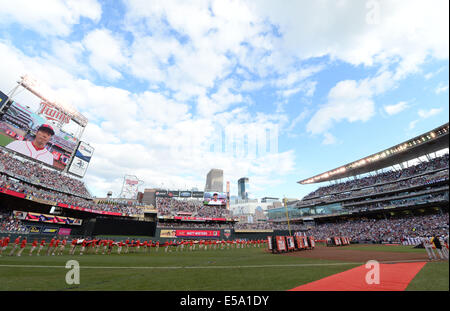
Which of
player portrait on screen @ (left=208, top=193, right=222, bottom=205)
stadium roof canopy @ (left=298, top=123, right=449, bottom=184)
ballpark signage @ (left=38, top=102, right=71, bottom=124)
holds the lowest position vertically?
player portrait on screen @ (left=208, top=193, right=222, bottom=205)

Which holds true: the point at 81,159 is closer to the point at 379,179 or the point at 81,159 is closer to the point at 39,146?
the point at 39,146

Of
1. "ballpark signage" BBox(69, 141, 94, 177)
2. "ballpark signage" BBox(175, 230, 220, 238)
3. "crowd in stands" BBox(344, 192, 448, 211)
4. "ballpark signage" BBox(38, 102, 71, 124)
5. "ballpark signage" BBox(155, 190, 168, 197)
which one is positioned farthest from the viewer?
"ballpark signage" BBox(155, 190, 168, 197)

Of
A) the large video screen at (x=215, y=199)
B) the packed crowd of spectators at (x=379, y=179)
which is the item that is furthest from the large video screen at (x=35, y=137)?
the packed crowd of spectators at (x=379, y=179)

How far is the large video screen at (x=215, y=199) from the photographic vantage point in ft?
229

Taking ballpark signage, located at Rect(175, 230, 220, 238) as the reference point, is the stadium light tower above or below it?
above

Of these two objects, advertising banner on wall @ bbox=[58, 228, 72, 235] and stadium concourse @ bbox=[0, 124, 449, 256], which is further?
advertising banner on wall @ bbox=[58, 228, 72, 235]

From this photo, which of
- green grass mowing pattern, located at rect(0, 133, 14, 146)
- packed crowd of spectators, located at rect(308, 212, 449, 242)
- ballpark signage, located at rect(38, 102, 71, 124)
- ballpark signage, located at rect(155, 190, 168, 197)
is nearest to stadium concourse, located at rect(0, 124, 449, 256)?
packed crowd of spectators, located at rect(308, 212, 449, 242)

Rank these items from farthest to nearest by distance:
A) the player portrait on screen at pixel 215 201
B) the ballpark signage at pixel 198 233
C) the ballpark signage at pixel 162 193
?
the ballpark signage at pixel 162 193 < the player portrait on screen at pixel 215 201 < the ballpark signage at pixel 198 233

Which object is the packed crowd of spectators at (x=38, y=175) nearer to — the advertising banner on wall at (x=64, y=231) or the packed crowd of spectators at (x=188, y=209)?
the advertising banner on wall at (x=64, y=231)

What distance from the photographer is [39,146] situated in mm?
42406

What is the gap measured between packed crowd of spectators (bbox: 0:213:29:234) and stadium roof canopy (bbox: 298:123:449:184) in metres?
57.8

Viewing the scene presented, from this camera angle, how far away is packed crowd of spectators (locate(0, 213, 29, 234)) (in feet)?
91.5

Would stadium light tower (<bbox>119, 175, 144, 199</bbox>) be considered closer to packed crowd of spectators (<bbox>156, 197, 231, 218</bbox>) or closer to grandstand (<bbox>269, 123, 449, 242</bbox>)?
packed crowd of spectators (<bbox>156, 197, 231, 218</bbox>)
